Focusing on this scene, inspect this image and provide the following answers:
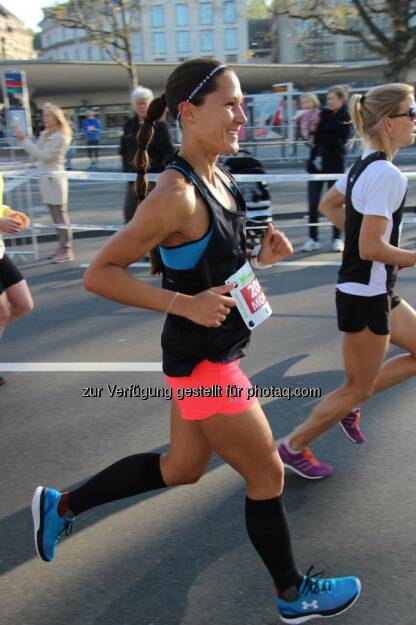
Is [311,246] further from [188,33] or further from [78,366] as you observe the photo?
[188,33]

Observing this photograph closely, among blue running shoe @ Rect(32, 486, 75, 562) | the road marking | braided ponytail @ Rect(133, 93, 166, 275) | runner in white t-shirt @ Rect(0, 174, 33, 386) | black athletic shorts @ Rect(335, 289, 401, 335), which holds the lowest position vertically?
the road marking

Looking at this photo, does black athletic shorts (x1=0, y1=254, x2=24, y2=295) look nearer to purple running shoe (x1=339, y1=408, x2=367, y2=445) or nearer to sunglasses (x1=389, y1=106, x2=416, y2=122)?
purple running shoe (x1=339, y1=408, x2=367, y2=445)

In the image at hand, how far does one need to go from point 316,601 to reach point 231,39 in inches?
3737

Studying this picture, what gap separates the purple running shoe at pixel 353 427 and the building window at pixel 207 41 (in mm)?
93549

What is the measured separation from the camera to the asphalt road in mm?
2258

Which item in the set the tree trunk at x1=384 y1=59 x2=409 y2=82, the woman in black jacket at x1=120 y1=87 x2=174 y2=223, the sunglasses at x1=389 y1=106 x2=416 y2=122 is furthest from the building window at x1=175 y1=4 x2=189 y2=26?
the sunglasses at x1=389 y1=106 x2=416 y2=122

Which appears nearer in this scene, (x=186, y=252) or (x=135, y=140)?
(x=186, y=252)

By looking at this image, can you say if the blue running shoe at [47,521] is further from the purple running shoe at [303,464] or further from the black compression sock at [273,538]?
the purple running shoe at [303,464]

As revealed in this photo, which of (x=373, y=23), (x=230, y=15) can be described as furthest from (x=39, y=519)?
(x=230, y=15)

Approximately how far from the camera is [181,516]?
2768mm

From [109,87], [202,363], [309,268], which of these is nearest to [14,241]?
[309,268]

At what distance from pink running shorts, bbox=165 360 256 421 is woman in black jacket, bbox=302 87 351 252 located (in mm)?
5964

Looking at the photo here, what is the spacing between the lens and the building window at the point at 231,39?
88.3 metres

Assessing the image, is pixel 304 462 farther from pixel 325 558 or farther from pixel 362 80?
pixel 362 80
